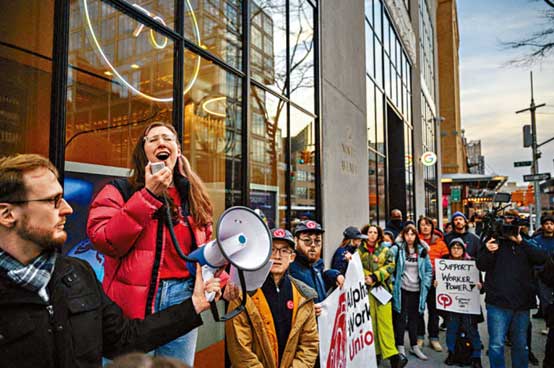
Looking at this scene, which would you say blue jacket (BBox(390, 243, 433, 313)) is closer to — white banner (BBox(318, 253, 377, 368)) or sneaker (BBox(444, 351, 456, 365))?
sneaker (BBox(444, 351, 456, 365))

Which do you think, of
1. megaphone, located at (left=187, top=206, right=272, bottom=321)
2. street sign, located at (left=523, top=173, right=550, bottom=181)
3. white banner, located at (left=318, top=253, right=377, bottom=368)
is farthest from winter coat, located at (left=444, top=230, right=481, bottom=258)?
street sign, located at (left=523, top=173, right=550, bottom=181)

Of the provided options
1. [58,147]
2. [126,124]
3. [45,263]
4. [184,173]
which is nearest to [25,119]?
[58,147]

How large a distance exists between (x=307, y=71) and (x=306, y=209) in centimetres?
241

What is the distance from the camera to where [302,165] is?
7.02m

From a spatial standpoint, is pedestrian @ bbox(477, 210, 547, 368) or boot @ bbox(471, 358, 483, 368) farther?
boot @ bbox(471, 358, 483, 368)

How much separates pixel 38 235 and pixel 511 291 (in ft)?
15.7

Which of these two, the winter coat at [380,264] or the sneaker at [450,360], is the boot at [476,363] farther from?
the winter coat at [380,264]

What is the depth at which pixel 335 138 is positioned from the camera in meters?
7.91

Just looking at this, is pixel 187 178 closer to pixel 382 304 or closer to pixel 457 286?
pixel 382 304

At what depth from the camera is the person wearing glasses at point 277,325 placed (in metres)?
2.79

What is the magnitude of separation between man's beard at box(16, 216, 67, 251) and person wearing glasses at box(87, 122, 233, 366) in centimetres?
34

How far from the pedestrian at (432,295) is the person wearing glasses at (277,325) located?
12.5 ft

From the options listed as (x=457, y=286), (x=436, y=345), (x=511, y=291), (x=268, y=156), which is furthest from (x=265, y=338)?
(x=436, y=345)

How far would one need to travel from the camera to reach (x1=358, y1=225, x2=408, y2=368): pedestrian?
516cm
